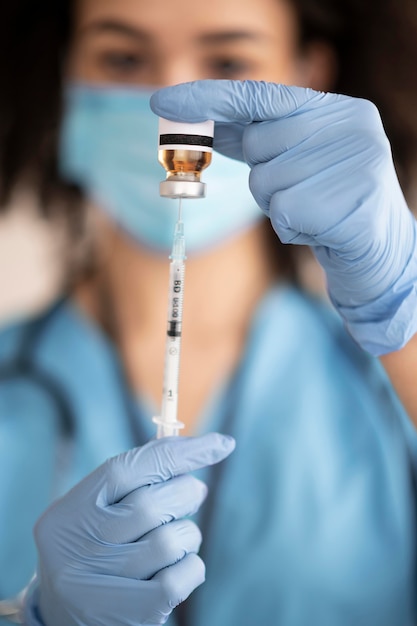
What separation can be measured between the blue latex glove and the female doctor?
11mm

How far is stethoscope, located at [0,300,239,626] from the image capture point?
1613 millimetres

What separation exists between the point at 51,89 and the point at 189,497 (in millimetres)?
1232

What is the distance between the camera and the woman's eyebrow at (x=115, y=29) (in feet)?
5.04

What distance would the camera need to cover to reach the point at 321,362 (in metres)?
1.73

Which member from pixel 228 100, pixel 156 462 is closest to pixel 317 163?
pixel 228 100

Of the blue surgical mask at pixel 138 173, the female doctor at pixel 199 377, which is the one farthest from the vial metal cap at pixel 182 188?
the blue surgical mask at pixel 138 173

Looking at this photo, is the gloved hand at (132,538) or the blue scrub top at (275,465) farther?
the blue scrub top at (275,465)

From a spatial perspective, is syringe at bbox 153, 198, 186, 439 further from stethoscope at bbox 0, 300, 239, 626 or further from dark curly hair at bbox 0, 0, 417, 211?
dark curly hair at bbox 0, 0, 417, 211

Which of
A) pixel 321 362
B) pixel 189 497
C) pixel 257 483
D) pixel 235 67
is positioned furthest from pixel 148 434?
pixel 235 67

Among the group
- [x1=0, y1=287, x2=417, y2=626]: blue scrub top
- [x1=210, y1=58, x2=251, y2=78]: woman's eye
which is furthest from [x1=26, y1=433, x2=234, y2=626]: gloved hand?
[x1=210, y1=58, x2=251, y2=78]: woman's eye

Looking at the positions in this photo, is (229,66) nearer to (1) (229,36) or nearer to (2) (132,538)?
(1) (229,36)

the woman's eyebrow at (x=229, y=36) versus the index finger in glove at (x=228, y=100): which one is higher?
the woman's eyebrow at (x=229, y=36)

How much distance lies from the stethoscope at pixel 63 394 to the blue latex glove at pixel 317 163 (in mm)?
799

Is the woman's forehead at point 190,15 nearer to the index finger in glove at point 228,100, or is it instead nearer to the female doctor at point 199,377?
the female doctor at point 199,377
